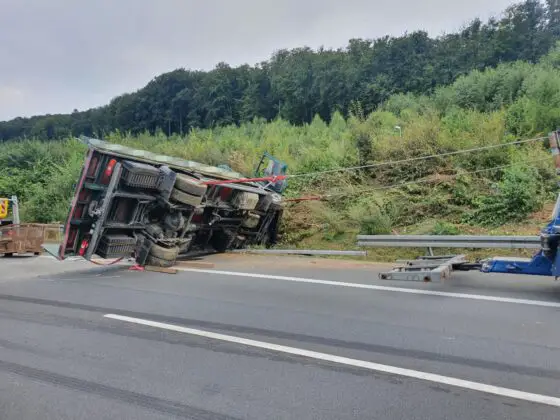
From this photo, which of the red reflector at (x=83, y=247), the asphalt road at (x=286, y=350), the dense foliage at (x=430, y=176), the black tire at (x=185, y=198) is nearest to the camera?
the asphalt road at (x=286, y=350)

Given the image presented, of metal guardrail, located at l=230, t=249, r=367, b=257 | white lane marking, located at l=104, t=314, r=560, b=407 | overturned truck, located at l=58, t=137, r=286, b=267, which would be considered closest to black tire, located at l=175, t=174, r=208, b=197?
overturned truck, located at l=58, t=137, r=286, b=267

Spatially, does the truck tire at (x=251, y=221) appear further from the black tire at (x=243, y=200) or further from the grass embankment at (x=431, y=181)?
the grass embankment at (x=431, y=181)

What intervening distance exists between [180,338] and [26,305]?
10.3ft

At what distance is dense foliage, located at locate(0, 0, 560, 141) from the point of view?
190 feet

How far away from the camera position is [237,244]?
12430 millimetres

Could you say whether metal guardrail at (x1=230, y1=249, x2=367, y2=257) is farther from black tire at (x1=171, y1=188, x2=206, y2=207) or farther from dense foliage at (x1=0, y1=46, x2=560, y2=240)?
black tire at (x1=171, y1=188, x2=206, y2=207)

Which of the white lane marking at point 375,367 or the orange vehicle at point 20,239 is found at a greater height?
the white lane marking at point 375,367

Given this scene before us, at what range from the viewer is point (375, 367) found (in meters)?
4.14

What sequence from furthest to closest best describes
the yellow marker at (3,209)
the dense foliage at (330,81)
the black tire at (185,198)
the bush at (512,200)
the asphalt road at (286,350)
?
the dense foliage at (330,81), the yellow marker at (3,209), the bush at (512,200), the black tire at (185,198), the asphalt road at (286,350)

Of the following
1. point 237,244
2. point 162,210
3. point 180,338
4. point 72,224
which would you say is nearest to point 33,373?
point 180,338

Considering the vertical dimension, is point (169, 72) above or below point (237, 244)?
above

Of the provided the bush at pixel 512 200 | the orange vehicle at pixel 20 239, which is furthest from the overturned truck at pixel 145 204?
the orange vehicle at pixel 20 239

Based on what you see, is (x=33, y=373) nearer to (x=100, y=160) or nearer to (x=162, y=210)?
(x=100, y=160)

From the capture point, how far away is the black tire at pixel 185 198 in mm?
9492
